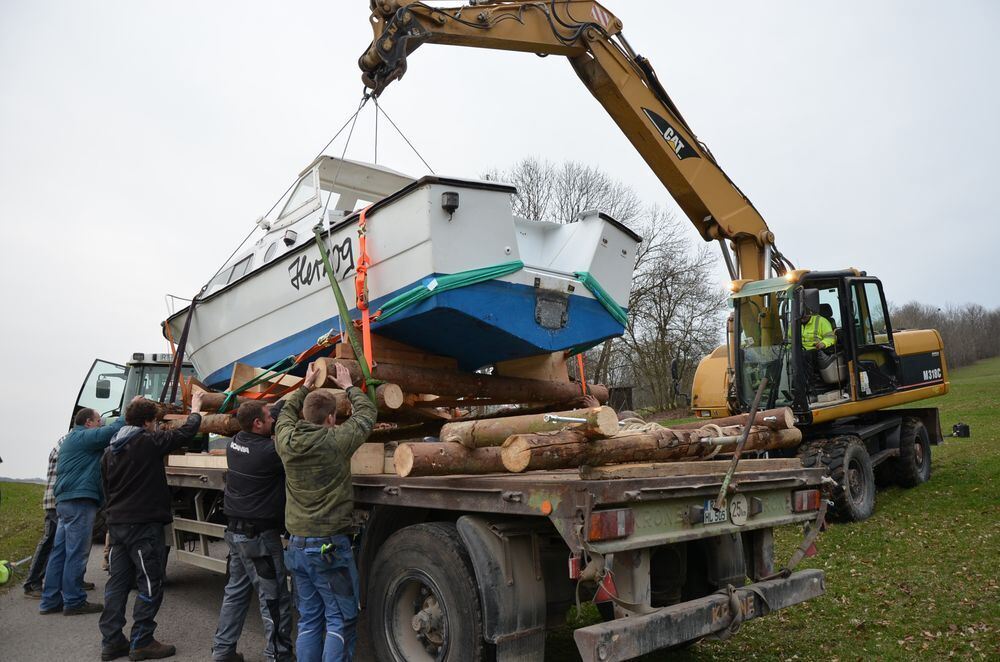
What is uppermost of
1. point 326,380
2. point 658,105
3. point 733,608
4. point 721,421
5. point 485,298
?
point 658,105

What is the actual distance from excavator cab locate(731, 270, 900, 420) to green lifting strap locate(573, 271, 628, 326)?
3.13 metres

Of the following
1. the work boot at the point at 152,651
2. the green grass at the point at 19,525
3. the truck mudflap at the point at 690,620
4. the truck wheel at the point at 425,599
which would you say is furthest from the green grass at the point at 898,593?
the green grass at the point at 19,525

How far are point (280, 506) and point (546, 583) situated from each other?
194 centimetres

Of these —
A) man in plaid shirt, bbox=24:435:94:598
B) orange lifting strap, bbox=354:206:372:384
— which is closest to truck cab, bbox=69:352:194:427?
man in plaid shirt, bbox=24:435:94:598

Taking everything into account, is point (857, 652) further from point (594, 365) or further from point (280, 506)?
point (594, 365)

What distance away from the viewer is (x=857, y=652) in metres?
4.69

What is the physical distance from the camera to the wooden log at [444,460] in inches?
153

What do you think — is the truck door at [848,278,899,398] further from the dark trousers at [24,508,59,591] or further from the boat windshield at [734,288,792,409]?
the dark trousers at [24,508,59,591]

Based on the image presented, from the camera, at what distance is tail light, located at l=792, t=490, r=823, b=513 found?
15.0 feet

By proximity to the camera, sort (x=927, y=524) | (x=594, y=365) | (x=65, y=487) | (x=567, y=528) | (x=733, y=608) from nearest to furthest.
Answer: (x=567, y=528), (x=733, y=608), (x=65, y=487), (x=927, y=524), (x=594, y=365)

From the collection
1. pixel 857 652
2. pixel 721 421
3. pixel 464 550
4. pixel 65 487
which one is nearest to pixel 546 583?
pixel 464 550

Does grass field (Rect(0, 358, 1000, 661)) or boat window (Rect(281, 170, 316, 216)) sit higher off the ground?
boat window (Rect(281, 170, 316, 216))

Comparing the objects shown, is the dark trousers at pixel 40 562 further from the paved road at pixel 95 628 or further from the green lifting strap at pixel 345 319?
the green lifting strap at pixel 345 319

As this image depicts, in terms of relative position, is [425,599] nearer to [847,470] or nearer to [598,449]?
[598,449]
